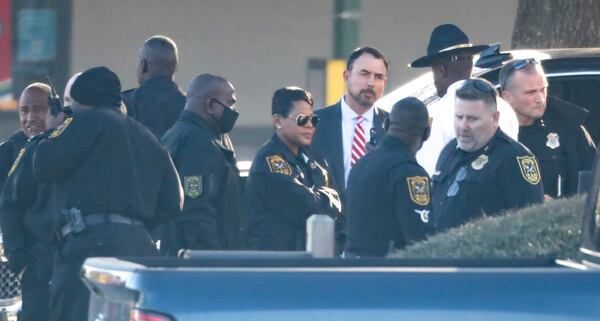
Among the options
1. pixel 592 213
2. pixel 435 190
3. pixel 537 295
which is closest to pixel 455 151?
pixel 435 190

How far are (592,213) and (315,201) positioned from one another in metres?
2.80

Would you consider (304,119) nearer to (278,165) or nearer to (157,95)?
(278,165)

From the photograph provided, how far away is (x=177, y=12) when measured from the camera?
1750 cm

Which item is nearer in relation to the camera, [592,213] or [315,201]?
[592,213]

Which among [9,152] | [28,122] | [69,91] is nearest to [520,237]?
[69,91]

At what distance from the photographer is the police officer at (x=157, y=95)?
7.43 metres

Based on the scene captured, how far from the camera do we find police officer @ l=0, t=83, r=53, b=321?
250 inches

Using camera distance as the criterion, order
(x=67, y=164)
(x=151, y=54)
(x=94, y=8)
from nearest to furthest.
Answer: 1. (x=67, y=164)
2. (x=151, y=54)
3. (x=94, y=8)

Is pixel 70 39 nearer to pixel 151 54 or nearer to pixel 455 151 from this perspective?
pixel 151 54

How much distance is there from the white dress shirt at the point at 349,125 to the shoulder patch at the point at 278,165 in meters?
0.77

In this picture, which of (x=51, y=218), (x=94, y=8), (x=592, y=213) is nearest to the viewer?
(x=592, y=213)

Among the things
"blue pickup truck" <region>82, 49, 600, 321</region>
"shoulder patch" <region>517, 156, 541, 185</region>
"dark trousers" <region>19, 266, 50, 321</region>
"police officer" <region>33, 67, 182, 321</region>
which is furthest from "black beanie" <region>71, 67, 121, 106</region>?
"blue pickup truck" <region>82, 49, 600, 321</region>

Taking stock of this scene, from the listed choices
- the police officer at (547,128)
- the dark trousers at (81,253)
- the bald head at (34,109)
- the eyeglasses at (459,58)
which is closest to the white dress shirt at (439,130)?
the police officer at (547,128)

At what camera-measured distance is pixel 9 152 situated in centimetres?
741
